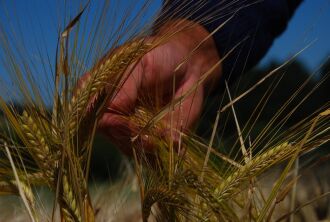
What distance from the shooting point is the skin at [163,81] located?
0.55m

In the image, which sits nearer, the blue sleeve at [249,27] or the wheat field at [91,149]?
the wheat field at [91,149]

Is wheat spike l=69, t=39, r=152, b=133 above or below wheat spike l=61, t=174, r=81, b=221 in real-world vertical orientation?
above

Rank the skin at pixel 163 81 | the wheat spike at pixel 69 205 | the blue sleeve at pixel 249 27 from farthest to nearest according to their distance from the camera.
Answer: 1. the blue sleeve at pixel 249 27
2. the skin at pixel 163 81
3. the wheat spike at pixel 69 205

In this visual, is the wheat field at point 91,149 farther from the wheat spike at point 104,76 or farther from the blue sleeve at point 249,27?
the blue sleeve at point 249,27

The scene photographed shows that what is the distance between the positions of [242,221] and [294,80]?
286 centimetres

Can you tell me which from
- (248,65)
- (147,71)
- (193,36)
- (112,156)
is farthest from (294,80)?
(147,71)

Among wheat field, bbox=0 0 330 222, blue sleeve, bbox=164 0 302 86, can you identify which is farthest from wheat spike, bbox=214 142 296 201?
blue sleeve, bbox=164 0 302 86

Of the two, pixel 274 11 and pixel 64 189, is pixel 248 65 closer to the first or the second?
pixel 274 11

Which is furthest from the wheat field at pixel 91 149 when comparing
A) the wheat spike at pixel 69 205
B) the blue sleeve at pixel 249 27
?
the blue sleeve at pixel 249 27

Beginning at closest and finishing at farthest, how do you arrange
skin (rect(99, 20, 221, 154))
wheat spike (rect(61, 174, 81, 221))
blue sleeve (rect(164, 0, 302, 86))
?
wheat spike (rect(61, 174, 81, 221)) < skin (rect(99, 20, 221, 154)) < blue sleeve (rect(164, 0, 302, 86))

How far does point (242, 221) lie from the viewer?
40cm

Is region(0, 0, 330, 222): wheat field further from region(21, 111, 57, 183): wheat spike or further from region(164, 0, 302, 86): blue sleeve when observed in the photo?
region(164, 0, 302, 86): blue sleeve

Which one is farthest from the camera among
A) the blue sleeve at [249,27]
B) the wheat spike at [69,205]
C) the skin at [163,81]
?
the blue sleeve at [249,27]

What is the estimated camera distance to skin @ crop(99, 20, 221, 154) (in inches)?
21.6
